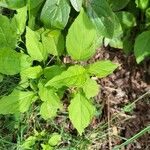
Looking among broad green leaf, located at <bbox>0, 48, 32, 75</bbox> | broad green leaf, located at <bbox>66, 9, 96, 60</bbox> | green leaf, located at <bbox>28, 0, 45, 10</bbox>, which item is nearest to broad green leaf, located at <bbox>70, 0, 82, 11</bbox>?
broad green leaf, located at <bbox>66, 9, 96, 60</bbox>

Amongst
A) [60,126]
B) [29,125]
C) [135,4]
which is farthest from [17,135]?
[135,4]

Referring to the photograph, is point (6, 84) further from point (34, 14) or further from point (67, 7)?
point (67, 7)

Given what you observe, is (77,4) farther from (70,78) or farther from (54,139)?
(54,139)

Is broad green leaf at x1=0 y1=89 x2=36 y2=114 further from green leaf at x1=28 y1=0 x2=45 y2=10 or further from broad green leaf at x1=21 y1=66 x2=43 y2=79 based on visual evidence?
green leaf at x1=28 y1=0 x2=45 y2=10

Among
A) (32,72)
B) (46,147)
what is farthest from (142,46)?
(46,147)

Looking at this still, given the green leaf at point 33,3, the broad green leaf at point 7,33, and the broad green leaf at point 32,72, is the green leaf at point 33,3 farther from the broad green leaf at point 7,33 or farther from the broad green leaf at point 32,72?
the broad green leaf at point 32,72
